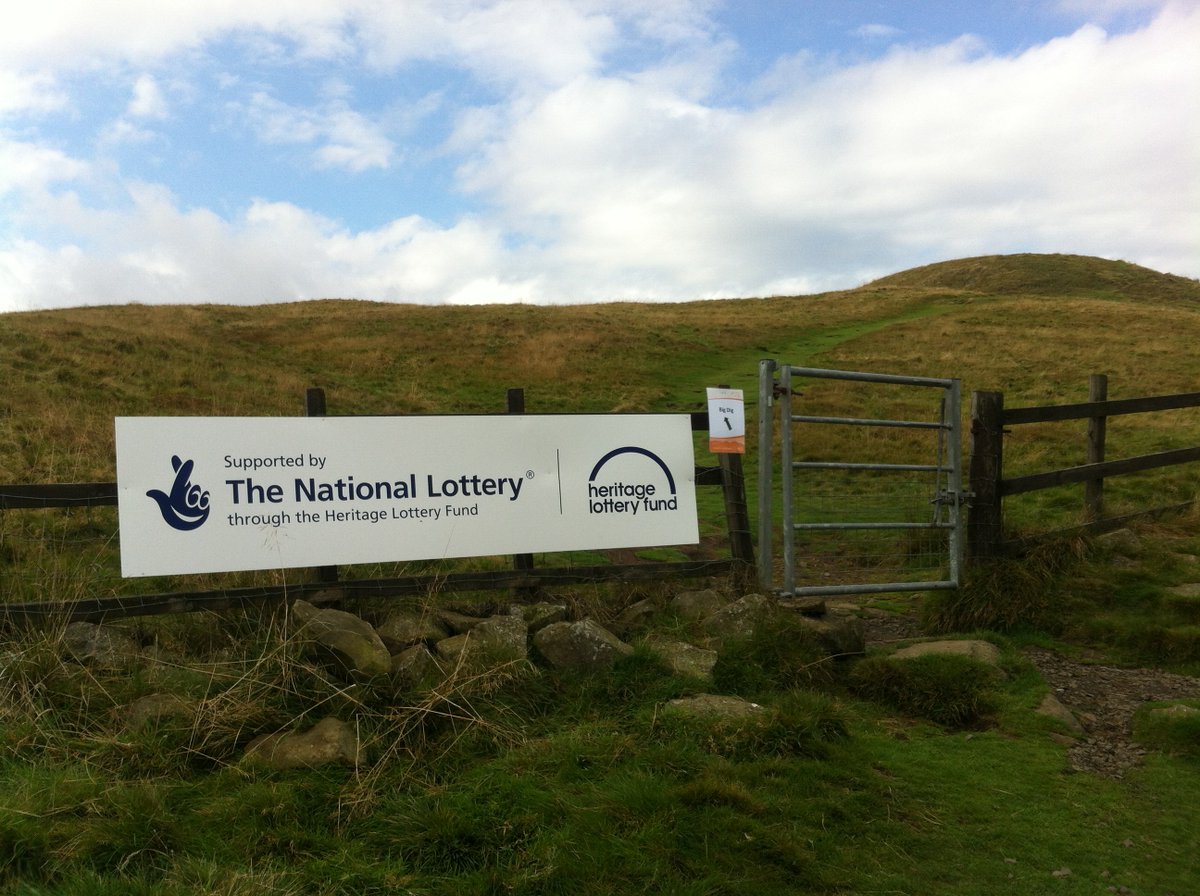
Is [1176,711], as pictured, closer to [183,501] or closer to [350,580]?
[350,580]

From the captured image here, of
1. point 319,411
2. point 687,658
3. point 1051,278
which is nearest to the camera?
point 687,658

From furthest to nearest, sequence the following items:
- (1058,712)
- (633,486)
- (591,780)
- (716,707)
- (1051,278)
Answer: (1051,278)
(633,486)
(1058,712)
(716,707)
(591,780)

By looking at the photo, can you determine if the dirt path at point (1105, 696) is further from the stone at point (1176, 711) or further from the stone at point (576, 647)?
the stone at point (576, 647)

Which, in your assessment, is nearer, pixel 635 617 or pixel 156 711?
pixel 156 711

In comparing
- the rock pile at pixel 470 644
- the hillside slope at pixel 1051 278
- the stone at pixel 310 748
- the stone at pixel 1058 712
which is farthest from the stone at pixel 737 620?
the hillside slope at pixel 1051 278

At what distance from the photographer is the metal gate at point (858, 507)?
24.3 ft

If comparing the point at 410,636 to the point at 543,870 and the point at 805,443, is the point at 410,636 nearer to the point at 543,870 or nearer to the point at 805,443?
the point at 543,870

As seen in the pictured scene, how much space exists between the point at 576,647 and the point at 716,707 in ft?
3.22

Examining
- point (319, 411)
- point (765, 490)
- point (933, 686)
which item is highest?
point (319, 411)

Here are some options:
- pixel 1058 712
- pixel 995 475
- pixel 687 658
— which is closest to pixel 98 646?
pixel 687 658

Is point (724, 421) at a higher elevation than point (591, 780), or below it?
higher

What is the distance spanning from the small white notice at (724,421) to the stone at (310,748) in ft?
12.5

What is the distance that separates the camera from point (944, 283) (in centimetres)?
9212

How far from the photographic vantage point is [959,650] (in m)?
6.53
